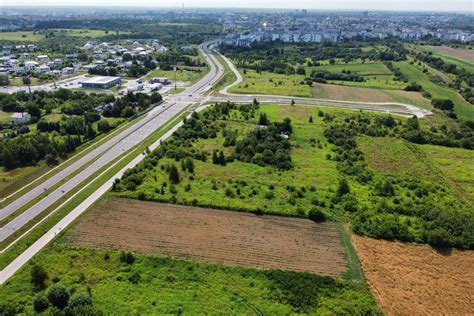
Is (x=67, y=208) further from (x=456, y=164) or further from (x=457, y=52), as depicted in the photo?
(x=457, y=52)

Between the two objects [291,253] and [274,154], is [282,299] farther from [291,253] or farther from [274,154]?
[274,154]

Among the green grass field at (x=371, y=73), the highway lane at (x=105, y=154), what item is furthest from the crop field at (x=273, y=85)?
the green grass field at (x=371, y=73)

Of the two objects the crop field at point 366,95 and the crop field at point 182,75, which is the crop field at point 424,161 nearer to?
the crop field at point 366,95

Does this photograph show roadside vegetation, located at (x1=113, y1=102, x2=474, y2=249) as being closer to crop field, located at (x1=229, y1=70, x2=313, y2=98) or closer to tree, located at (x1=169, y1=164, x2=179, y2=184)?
tree, located at (x1=169, y1=164, x2=179, y2=184)

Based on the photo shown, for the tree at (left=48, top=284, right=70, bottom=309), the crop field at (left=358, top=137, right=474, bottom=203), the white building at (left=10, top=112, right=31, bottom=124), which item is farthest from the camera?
the white building at (left=10, top=112, right=31, bottom=124)

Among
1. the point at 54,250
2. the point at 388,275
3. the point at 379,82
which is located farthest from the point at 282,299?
the point at 379,82

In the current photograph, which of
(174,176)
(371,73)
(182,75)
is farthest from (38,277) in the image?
(371,73)

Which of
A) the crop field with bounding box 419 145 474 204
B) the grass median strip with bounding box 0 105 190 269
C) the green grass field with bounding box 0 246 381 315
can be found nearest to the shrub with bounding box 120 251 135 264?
the green grass field with bounding box 0 246 381 315
